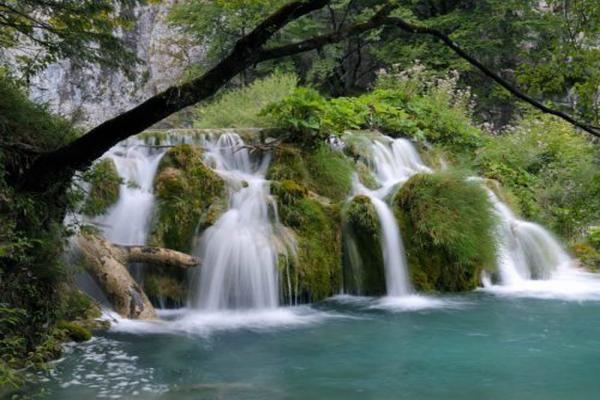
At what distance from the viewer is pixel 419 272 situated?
862cm

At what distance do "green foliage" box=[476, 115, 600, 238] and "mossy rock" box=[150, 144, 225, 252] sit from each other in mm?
6214

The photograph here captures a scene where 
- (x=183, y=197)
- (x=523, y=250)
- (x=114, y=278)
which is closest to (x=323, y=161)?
(x=183, y=197)

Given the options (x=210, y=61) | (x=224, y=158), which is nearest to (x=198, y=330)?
(x=224, y=158)

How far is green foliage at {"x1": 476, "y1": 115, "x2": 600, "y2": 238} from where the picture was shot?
38.3 ft

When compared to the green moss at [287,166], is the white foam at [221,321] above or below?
below

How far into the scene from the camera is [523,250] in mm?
9953

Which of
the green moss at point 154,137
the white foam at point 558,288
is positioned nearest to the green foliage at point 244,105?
the green moss at point 154,137

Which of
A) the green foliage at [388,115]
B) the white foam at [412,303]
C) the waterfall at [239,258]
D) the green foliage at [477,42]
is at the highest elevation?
the green foliage at [477,42]

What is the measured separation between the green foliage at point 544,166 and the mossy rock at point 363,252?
4.02 metres

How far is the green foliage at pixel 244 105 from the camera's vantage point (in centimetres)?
1334

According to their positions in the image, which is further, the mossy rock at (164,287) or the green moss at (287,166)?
the green moss at (287,166)

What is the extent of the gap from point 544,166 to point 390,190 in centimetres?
615

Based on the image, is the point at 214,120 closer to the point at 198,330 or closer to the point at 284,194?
the point at 284,194

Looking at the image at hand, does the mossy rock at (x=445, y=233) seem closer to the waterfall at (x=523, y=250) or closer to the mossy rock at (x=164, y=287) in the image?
the waterfall at (x=523, y=250)
